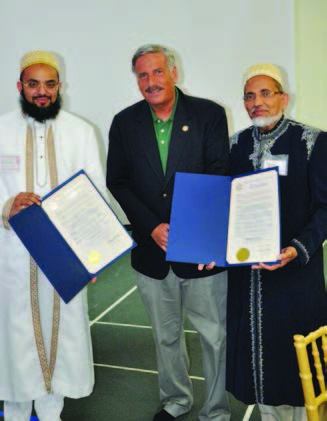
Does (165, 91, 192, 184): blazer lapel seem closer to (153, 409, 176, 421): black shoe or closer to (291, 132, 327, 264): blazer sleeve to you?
(291, 132, 327, 264): blazer sleeve

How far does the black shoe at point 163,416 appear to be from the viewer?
2775mm

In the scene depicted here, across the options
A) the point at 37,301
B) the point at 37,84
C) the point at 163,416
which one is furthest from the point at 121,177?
the point at 163,416

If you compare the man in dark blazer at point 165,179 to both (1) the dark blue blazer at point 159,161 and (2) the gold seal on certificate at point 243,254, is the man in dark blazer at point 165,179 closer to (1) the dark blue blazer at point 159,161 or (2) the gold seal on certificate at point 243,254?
(1) the dark blue blazer at point 159,161

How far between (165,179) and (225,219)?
1.48 feet

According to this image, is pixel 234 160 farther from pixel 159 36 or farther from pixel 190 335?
pixel 159 36

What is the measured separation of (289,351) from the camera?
2121 mm

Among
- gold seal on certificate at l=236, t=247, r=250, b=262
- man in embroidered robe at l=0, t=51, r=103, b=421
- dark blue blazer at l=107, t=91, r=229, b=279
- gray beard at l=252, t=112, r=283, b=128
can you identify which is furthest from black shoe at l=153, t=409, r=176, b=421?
gray beard at l=252, t=112, r=283, b=128

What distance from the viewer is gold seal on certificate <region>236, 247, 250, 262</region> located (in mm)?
2004

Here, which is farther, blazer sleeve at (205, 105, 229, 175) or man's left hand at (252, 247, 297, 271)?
blazer sleeve at (205, 105, 229, 175)

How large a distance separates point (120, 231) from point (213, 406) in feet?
3.61

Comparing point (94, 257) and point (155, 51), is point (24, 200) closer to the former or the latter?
point (94, 257)

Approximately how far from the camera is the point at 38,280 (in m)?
2.46

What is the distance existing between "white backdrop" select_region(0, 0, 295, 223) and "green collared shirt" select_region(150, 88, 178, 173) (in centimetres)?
462
